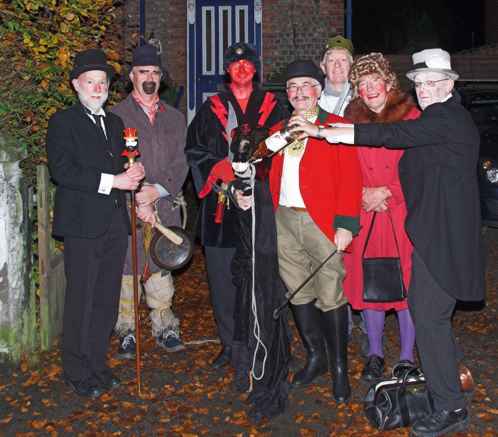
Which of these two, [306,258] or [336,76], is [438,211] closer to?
[306,258]

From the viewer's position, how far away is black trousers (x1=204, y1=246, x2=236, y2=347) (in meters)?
6.09

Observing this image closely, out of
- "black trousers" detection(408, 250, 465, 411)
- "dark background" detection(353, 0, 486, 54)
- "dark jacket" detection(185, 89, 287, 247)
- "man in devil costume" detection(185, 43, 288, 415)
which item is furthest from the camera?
"dark background" detection(353, 0, 486, 54)

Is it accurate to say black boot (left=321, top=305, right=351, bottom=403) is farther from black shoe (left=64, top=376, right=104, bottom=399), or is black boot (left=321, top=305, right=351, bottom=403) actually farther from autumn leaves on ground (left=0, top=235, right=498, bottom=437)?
black shoe (left=64, top=376, right=104, bottom=399)

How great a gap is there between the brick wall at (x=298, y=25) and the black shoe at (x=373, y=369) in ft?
31.7

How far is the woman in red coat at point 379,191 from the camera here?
5.47 m

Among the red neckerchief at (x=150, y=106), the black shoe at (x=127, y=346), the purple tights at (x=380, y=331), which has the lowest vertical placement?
the black shoe at (x=127, y=346)

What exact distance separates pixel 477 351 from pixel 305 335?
178 centimetres

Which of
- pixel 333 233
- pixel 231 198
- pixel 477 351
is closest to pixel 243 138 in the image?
pixel 231 198

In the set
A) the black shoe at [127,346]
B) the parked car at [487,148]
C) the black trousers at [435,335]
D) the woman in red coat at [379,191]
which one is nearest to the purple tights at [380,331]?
the woman in red coat at [379,191]

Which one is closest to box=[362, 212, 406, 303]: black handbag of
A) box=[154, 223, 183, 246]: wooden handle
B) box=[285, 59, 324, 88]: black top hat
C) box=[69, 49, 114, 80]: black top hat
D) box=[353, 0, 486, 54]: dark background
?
box=[285, 59, 324, 88]: black top hat

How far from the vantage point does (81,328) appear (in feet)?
18.5

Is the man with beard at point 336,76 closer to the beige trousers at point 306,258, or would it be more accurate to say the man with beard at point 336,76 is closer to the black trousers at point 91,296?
the beige trousers at point 306,258

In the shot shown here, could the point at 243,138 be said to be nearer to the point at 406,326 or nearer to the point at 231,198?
the point at 231,198

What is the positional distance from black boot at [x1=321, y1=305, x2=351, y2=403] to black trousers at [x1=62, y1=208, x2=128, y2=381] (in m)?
1.51
